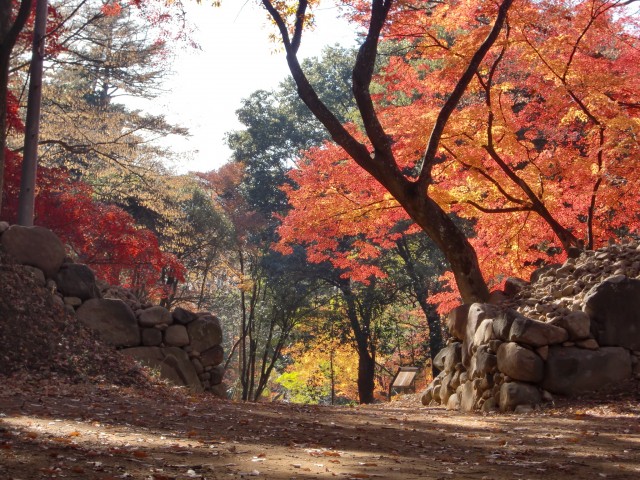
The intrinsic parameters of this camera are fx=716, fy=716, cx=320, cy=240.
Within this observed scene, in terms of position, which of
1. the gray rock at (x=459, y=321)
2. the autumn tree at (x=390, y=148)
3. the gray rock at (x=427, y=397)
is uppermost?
the autumn tree at (x=390, y=148)

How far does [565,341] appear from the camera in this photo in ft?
25.0

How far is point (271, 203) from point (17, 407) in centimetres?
1913

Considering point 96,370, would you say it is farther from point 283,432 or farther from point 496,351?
point 496,351

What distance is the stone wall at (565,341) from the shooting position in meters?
7.48

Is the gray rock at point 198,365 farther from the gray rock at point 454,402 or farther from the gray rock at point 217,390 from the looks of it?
the gray rock at point 454,402

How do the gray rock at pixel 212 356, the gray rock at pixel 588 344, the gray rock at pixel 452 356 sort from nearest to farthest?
the gray rock at pixel 588 344 → the gray rock at pixel 452 356 → the gray rock at pixel 212 356

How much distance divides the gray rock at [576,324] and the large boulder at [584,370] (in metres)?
0.19

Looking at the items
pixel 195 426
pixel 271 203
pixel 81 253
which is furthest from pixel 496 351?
pixel 271 203

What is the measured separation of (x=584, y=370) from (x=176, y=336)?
5755 millimetres

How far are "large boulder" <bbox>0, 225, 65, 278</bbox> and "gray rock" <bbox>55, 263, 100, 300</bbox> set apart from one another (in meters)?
0.11

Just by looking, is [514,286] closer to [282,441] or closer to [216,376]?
[216,376]

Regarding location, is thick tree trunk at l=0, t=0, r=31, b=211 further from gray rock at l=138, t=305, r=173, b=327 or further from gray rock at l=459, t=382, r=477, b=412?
gray rock at l=459, t=382, r=477, b=412

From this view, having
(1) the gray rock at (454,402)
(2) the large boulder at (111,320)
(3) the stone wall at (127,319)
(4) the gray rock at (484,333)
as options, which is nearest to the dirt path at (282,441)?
(4) the gray rock at (484,333)

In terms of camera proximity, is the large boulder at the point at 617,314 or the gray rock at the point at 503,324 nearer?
the large boulder at the point at 617,314
